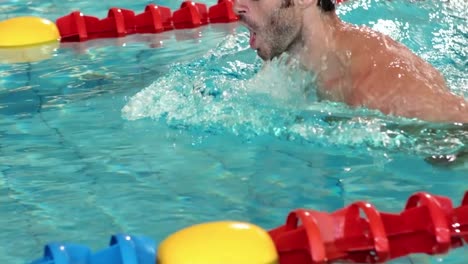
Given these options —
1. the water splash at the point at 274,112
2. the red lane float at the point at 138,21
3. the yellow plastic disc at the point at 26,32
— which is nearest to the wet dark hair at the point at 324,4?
the water splash at the point at 274,112

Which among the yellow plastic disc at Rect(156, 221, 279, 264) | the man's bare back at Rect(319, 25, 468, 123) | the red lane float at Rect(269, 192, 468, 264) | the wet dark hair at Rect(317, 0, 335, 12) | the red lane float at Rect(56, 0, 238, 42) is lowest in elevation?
the red lane float at Rect(269, 192, 468, 264)

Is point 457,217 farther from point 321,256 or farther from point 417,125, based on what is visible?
point 417,125

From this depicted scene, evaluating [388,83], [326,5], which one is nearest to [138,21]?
[326,5]

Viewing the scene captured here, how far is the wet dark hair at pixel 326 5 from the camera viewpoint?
10.1ft

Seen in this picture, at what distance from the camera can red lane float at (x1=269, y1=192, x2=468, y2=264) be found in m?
2.07

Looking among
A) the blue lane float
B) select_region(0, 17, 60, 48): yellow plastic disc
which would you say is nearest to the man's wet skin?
the blue lane float

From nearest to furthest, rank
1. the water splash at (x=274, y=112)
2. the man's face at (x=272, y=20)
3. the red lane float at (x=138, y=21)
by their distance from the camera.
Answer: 1. the water splash at (x=274, y=112)
2. the man's face at (x=272, y=20)
3. the red lane float at (x=138, y=21)

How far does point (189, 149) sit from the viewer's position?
3.03 m

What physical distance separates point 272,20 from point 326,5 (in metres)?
0.19

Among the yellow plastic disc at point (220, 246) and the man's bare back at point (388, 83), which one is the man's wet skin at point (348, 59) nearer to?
the man's bare back at point (388, 83)

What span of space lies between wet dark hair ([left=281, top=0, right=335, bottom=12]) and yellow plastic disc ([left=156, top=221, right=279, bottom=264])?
1.16 meters

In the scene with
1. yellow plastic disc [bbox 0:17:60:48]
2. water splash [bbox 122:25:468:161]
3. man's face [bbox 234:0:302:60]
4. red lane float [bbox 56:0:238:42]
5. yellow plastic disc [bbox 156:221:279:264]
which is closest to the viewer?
yellow plastic disc [bbox 156:221:279:264]

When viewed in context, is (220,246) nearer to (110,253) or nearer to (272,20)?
(110,253)

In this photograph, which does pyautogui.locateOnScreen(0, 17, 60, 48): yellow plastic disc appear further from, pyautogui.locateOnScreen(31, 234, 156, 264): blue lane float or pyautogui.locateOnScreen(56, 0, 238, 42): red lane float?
pyautogui.locateOnScreen(31, 234, 156, 264): blue lane float
